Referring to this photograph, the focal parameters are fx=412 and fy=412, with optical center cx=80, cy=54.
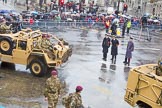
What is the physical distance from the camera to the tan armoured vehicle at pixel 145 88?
35.6ft

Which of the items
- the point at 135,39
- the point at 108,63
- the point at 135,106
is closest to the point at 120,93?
the point at 135,106

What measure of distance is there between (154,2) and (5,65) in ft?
154

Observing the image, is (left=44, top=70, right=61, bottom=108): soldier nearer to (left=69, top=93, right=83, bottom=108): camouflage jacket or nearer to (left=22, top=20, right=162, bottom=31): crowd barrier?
(left=69, top=93, right=83, bottom=108): camouflage jacket

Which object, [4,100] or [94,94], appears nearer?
[4,100]

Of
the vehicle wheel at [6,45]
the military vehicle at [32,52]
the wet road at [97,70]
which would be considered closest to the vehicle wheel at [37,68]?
the military vehicle at [32,52]

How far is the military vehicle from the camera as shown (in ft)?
52.6

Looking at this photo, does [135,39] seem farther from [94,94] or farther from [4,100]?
[4,100]

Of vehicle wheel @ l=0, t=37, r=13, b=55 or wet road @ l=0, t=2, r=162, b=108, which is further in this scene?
vehicle wheel @ l=0, t=37, r=13, b=55

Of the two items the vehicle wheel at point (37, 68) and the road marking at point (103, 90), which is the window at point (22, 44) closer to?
the vehicle wheel at point (37, 68)

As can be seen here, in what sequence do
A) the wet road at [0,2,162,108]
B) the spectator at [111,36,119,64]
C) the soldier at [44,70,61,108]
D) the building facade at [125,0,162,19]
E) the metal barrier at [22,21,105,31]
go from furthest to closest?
the building facade at [125,0,162,19], the metal barrier at [22,21,105,31], the spectator at [111,36,119,64], the wet road at [0,2,162,108], the soldier at [44,70,61,108]

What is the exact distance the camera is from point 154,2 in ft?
202

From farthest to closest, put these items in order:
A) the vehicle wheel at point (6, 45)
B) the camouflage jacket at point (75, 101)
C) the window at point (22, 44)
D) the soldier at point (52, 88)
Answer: the vehicle wheel at point (6, 45) < the window at point (22, 44) < the soldier at point (52, 88) < the camouflage jacket at point (75, 101)

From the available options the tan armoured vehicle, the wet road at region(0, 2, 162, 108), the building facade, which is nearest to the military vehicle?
the wet road at region(0, 2, 162, 108)

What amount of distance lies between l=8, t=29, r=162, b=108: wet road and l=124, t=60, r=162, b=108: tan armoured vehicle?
1862 millimetres
